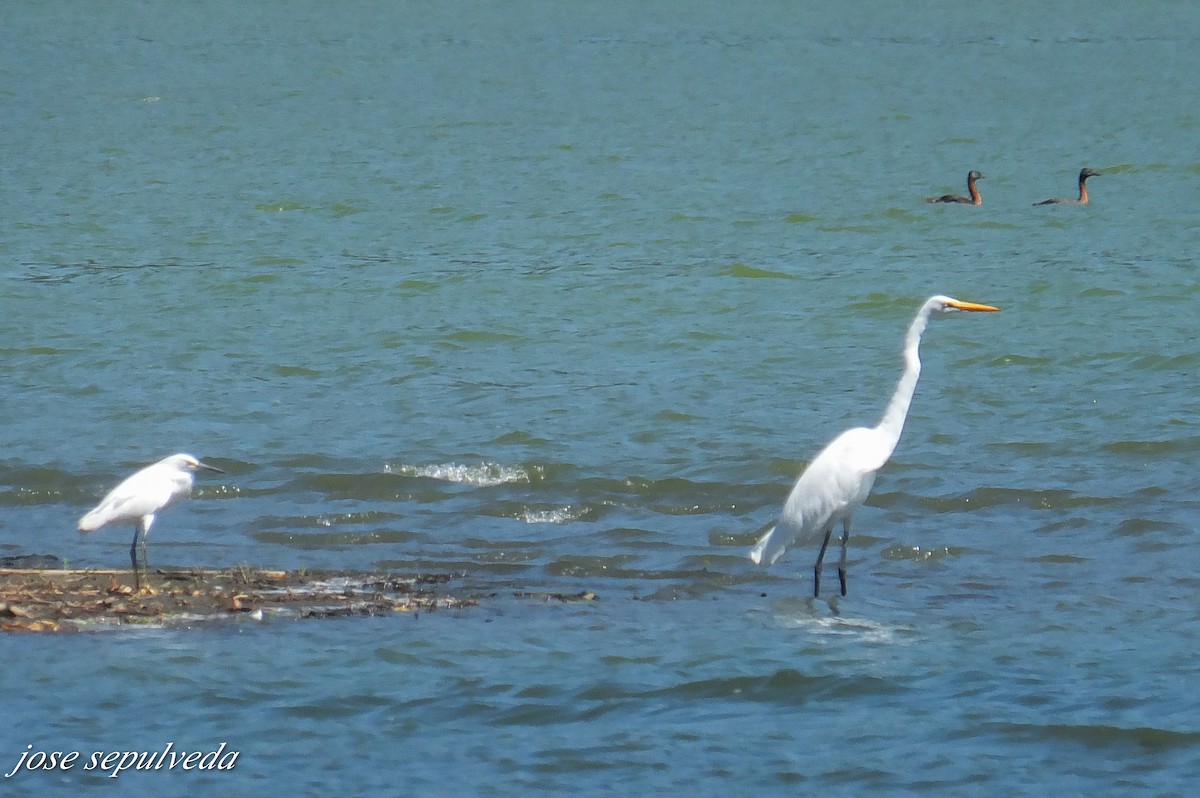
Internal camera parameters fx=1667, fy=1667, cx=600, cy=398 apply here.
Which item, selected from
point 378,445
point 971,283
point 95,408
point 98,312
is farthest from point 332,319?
point 971,283

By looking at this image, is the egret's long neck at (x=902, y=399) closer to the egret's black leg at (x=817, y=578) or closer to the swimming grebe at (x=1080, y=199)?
the egret's black leg at (x=817, y=578)

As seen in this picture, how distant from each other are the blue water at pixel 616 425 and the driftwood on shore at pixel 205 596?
0.53 feet

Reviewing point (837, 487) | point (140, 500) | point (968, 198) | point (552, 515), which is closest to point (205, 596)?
point (140, 500)

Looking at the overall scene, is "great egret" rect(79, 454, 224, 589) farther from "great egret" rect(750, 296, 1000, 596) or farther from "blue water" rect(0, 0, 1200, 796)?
"great egret" rect(750, 296, 1000, 596)

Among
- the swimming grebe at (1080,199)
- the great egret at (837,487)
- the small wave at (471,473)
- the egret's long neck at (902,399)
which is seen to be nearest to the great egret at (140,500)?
the small wave at (471,473)

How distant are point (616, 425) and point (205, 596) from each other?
15.2ft

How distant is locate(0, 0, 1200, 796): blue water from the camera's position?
19.5 feet

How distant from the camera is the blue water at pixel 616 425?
5.94m

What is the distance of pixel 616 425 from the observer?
11.5 m

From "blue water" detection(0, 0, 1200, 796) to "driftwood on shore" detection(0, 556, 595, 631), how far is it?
162 millimetres

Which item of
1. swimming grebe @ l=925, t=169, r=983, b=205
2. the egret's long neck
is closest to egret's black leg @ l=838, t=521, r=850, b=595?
the egret's long neck

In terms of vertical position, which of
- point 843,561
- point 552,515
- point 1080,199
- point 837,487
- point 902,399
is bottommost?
point 552,515

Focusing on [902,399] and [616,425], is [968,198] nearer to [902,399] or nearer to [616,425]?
[616,425]

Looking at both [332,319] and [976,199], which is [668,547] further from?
[976,199]
